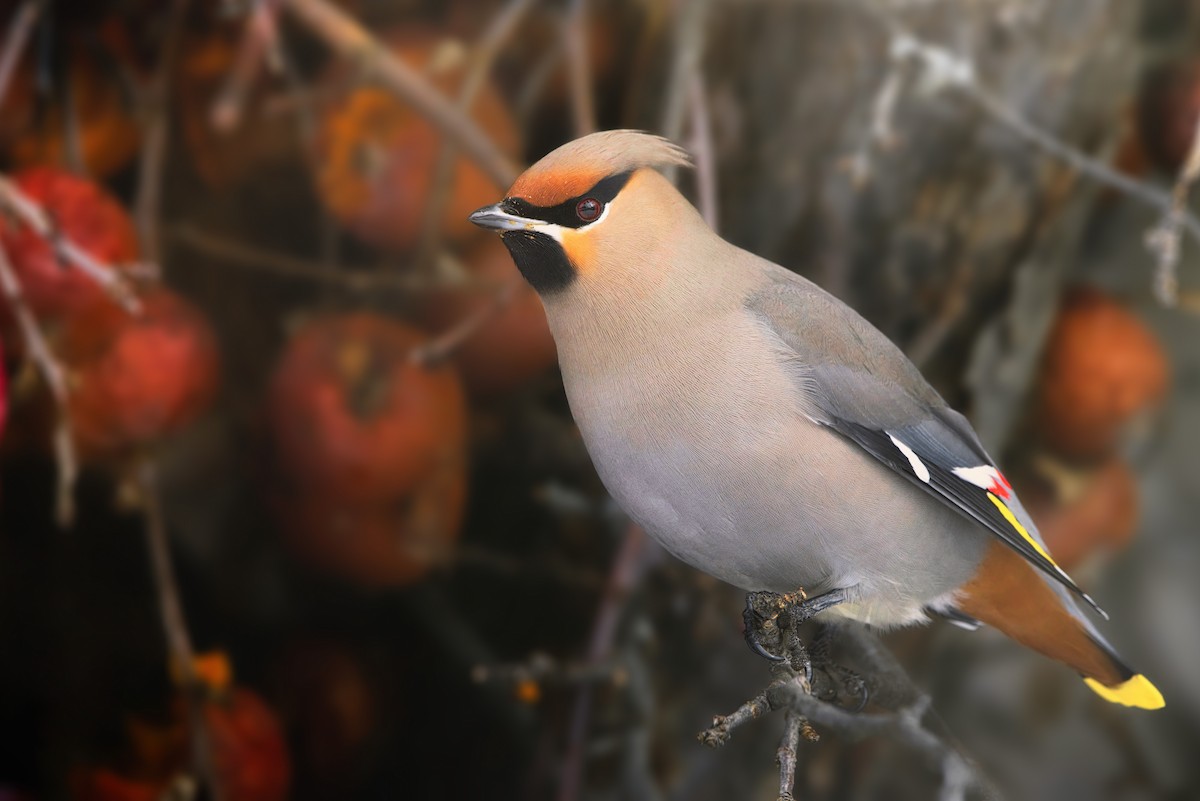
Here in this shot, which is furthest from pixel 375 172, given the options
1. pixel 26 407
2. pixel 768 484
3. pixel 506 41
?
pixel 768 484

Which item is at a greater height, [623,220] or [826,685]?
[623,220]

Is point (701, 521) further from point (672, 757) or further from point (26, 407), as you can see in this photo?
point (26, 407)

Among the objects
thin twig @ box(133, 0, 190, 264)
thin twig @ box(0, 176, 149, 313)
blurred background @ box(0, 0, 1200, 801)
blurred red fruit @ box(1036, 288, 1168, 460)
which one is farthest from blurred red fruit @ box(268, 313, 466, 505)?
blurred red fruit @ box(1036, 288, 1168, 460)

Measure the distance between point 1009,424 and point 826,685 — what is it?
1.50 ft

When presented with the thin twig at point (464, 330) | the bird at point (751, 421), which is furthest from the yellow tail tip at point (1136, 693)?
the thin twig at point (464, 330)

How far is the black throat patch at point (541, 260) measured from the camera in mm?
456

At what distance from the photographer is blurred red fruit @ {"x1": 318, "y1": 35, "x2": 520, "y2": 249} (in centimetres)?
89

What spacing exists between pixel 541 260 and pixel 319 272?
0.56m

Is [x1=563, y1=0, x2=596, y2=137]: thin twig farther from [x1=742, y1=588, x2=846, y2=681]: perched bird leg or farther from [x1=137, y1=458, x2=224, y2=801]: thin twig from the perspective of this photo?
[x1=137, y1=458, x2=224, y2=801]: thin twig

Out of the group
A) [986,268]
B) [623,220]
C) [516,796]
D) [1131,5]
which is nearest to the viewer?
[623,220]

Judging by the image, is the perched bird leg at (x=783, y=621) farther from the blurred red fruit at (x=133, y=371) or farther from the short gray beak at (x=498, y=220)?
the blurred red fruit at (x=133, y=371)

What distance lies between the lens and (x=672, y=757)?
0.88m

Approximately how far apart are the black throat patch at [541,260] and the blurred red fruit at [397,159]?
0.40 metres

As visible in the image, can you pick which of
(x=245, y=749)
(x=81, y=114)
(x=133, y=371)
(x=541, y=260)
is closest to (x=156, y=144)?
(x=81, y=114)
